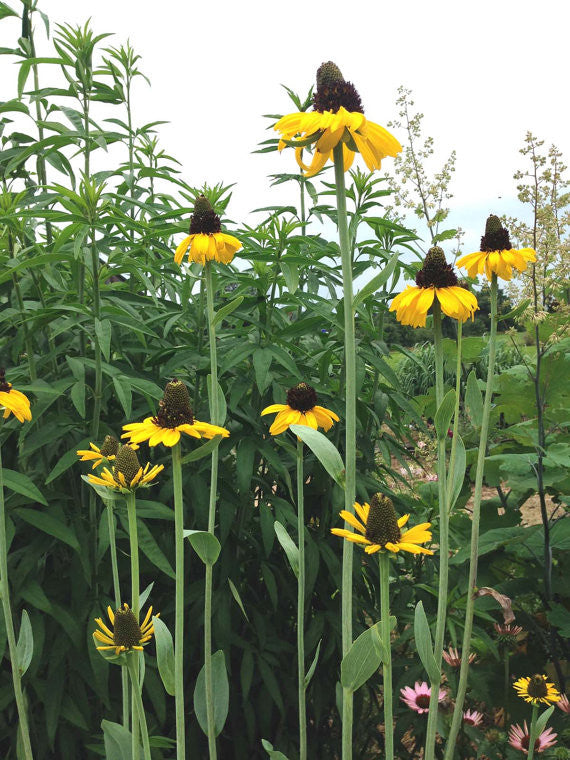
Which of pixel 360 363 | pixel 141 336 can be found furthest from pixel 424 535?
pixel 141 336

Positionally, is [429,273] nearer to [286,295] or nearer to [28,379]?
[286,295]

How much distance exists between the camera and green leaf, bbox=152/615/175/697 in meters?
1.19

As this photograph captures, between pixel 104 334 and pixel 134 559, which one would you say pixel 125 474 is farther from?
pixel 104 334

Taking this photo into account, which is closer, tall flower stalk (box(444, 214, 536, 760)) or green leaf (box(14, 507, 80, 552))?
tall flower stalk (box(444, 214, 536, 760))

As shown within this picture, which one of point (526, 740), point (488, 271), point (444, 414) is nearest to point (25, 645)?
point (444, 414)

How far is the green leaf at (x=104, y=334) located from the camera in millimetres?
1667

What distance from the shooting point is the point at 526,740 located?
1996 millimetres

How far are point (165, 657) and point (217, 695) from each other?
0.33 meters

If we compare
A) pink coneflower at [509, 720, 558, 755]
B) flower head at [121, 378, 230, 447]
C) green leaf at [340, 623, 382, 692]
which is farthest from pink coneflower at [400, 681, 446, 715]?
flower head at [121, 378, 230, 447]

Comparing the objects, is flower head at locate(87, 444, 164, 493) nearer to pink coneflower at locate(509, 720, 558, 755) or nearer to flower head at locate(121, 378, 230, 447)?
flower head at locate(121, 378, 230, 447)

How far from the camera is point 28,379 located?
212cm

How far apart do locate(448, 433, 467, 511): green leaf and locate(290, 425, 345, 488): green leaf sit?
335 mm

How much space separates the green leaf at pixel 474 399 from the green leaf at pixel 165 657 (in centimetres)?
79

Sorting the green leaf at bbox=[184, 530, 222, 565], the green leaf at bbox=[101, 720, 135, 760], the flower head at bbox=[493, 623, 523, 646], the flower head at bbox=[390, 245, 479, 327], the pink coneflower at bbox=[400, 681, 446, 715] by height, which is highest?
the flower head at bbox=[390, 245, 479, 327]
